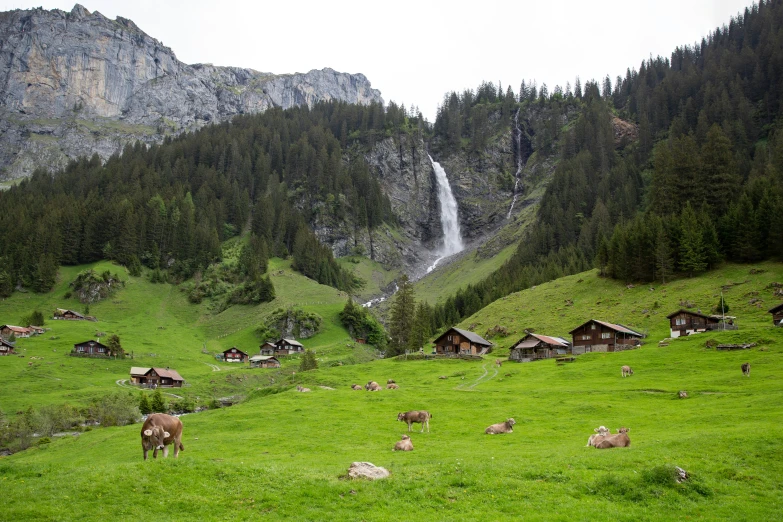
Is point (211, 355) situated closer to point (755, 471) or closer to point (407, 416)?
point (407, 416)

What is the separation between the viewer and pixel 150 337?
4990 inches

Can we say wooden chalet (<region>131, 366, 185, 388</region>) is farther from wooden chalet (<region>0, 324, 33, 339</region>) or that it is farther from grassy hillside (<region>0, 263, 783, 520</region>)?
grassy hillside (<region>0, 263, 783, 520</region>)

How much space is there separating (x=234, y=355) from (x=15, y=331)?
44.9 metres

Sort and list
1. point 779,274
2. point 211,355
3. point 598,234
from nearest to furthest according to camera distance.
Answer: point 779,274 → point 211,355 → point 598,234

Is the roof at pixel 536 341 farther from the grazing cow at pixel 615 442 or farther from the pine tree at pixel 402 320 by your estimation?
the grazing cow at pixel 615 442

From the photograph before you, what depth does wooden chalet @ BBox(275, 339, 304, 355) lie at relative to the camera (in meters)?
131

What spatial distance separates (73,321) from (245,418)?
107 m

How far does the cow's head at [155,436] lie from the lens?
2225 centimetres

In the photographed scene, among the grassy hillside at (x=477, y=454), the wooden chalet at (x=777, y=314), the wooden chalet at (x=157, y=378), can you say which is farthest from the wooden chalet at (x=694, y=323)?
the wooden chalet at (x=157, y=378)

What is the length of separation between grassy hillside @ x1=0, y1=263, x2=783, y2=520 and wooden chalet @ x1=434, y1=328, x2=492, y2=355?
56.3 ft

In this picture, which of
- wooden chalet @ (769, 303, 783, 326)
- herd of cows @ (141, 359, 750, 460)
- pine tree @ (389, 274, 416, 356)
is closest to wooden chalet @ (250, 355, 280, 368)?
pine tree @ (389, 274, 416, 356)

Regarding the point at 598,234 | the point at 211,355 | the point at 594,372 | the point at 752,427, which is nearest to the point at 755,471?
the point at 752,427

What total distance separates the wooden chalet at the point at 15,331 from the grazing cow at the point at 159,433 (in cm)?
10903

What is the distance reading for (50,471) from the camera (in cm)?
2152
